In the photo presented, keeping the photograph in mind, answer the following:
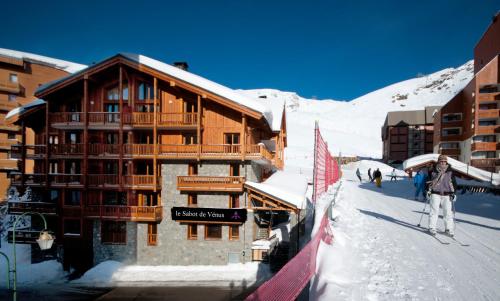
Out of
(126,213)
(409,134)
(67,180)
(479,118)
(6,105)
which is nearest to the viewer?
(126,213)

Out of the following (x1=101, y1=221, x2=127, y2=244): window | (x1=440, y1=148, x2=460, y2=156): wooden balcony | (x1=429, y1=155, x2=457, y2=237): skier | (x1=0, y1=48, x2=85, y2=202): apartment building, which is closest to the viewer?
(x1=429, y1=155, x2=457, y2=237): skier

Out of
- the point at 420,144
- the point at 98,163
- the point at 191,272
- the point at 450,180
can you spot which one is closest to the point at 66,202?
the point at 98,163

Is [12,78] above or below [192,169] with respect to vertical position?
above

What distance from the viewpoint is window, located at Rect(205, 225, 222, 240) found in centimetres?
1998

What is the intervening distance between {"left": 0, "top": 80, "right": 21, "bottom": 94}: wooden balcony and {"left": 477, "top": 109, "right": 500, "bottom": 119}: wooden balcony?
67.7 meters

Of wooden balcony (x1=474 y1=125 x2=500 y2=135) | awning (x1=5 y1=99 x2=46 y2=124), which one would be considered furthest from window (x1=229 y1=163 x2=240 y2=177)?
wooden balcony (x1=474 y1=125 x2=500 y2=135)

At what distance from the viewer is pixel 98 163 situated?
21312 millimetres

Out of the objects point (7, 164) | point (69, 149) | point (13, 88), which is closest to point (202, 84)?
point (69, 149)

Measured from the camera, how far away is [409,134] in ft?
239

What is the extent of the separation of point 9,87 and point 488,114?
227 feet

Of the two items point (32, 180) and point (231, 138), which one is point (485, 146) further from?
point (32, 180)

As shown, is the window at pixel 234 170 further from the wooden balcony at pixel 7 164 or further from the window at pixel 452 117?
the window at pixel 452 117

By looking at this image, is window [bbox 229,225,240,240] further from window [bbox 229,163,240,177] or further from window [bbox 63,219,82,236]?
window [bbox 63,219,82,236]

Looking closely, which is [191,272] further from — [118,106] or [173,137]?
[118,106]
